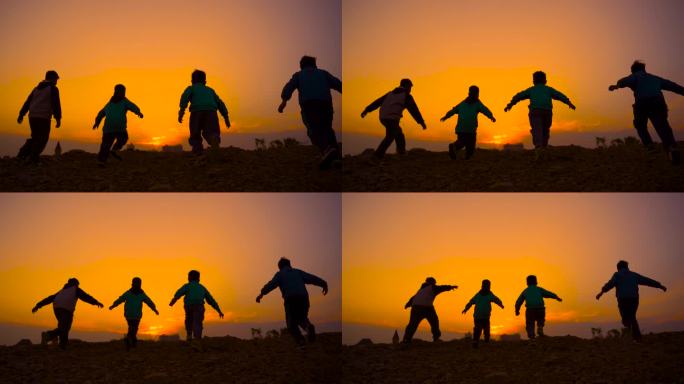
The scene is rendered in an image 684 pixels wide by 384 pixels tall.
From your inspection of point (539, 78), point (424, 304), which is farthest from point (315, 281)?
point (539, 78)

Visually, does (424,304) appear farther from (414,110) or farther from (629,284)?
(629,284)

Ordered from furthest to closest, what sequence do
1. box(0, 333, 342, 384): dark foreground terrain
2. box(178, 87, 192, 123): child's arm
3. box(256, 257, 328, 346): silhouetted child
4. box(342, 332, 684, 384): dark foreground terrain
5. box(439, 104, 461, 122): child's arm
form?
box(439, 104, 461, 122): child's arm, box(256, 257, 328, 346): silhouetted child, box(178, 87, 192, 123): child's arm, box(342, 332, 684, 384): dark foreground terrain, box(0, 333, 342, 384): dark foreground terrain

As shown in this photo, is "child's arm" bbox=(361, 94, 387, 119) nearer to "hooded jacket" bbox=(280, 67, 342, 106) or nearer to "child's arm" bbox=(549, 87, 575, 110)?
"hooded jacket" bbox=(280, 67, 342, 106)

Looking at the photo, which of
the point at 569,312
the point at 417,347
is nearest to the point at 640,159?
the point at 569,312

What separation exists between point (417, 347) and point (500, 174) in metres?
3.33

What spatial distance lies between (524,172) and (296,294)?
14.6ft

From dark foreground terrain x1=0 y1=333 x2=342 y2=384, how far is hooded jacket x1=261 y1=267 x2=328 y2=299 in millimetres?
897

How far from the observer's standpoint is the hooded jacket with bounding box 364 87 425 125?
23359mm

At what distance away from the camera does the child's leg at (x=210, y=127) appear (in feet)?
74.3

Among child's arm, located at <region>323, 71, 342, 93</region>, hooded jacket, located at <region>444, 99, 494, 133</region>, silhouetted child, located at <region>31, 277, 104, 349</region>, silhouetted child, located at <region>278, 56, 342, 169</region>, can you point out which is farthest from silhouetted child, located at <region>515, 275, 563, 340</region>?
silhouetted child, located at <region>31, 277, 104, 349</region>

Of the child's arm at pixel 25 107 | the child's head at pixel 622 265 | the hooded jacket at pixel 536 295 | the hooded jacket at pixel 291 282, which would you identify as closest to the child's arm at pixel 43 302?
the child's arm at pixel 25 107

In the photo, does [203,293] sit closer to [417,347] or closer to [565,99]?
[417,347]

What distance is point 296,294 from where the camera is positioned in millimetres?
22641

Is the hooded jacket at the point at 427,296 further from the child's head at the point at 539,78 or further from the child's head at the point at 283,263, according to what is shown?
the child's head at the point at 539,78
